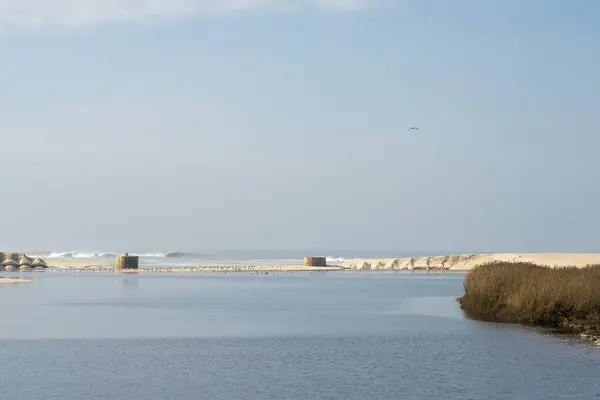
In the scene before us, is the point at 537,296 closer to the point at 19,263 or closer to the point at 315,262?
the point at 19,263

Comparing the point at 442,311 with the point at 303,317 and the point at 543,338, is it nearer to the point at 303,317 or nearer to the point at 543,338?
the point at 303,317

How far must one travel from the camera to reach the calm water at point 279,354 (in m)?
22.1

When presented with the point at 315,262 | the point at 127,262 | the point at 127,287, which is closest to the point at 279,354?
the point at 127,287

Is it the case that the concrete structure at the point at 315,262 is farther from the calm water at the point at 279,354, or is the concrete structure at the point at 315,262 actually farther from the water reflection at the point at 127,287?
the calm water at the point at 279,354

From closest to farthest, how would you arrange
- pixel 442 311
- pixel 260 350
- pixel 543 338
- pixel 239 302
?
1. pixel 260 350
2. pixel 543 338
3. pixel 442 311
4. pixel 239 302

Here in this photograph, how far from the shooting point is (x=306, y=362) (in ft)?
87.8

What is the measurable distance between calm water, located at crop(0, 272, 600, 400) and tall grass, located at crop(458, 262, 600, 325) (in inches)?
69.6

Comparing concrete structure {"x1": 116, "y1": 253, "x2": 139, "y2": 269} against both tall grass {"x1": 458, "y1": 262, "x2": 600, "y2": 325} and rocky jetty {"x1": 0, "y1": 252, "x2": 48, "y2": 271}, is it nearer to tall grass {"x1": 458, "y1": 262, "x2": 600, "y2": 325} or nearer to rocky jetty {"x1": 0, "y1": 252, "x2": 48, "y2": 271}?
rocky jetty {"x1": 0, "y1": 252, "x2": 48, "y2": 271}

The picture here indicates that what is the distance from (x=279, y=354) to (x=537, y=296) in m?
15.2

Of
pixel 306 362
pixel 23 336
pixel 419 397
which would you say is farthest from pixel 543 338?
pixel 23 336

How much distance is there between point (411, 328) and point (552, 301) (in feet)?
21.8

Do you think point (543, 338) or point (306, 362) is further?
point (543, 338)

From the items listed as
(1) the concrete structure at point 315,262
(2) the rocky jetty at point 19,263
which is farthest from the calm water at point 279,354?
(1) the concrete structure at point 315,262

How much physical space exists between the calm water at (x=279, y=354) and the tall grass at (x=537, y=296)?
1.77 meters
